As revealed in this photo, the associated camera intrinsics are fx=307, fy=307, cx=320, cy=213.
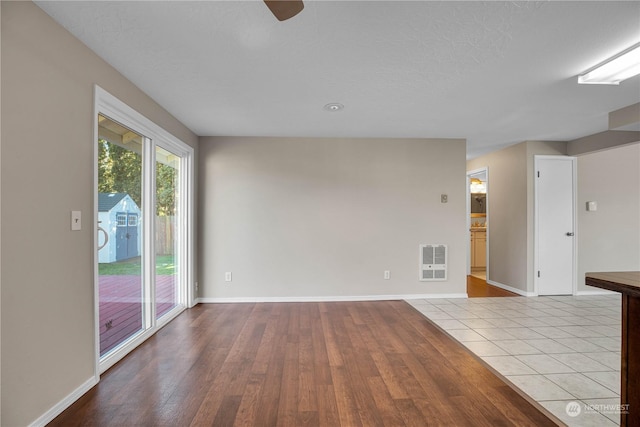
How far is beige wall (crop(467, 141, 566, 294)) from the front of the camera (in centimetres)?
467

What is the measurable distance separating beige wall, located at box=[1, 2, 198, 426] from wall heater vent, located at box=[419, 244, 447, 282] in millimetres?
3903

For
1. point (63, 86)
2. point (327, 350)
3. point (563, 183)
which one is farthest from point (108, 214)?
point (563, 183)

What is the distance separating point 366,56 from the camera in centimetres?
220

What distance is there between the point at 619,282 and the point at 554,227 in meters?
4.01

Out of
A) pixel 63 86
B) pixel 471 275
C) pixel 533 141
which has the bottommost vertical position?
pixel 471 275

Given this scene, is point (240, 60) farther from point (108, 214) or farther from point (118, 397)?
point (118, 397)

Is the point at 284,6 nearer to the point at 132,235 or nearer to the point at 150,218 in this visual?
the point at 132,235

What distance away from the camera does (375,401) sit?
1.97 m

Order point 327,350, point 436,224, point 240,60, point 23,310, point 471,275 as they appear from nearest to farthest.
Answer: point 23,310
point 240,60
point 327,350
point 436,224
point 471,275

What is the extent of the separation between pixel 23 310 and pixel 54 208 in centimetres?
58

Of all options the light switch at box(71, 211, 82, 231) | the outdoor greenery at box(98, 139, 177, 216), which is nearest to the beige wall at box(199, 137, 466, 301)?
the outdoor greenery at box(98, 139, 177, 216)

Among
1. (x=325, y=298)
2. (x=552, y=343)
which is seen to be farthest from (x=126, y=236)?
(x=552, y=343)

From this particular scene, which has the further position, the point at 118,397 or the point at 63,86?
the point at 118,397

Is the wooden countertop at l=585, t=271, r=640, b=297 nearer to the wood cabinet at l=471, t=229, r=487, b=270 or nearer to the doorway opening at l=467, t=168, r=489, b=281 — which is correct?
the doorway opening at l=467, t=168, r=489, b=281
